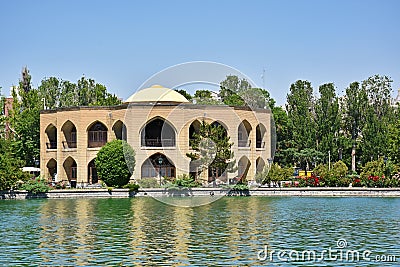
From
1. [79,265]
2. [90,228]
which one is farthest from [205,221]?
[79,265]

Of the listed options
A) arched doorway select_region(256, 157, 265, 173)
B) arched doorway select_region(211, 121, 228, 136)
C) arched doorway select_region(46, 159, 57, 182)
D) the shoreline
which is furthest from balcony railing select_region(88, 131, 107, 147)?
arched doorway select_region(256, 157, 265, 173)

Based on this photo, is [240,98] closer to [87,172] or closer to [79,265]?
[87,172]

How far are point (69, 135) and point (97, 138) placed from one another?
6.98ft

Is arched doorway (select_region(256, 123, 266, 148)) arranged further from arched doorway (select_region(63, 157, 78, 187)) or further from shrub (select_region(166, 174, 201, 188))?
arched doorway (select_region(63, 157, 78, 187))

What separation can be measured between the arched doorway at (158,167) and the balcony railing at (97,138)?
3.25 m

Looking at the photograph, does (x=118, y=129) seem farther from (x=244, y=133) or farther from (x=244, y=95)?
(x=244, y=95)

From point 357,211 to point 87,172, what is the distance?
20.4m

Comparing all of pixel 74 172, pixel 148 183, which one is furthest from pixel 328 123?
pixel 74 172

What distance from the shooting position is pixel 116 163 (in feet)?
119

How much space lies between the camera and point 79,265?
45.8ft

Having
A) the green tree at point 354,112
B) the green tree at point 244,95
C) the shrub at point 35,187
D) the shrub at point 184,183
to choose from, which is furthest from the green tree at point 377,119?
the shrub at point 35,187

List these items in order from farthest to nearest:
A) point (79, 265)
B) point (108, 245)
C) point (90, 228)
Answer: point (90, 228) < point (108, 245) < point (79, 265)

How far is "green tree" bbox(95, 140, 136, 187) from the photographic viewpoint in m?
36.1

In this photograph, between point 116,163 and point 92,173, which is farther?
point 92,173
